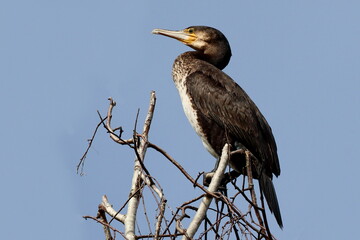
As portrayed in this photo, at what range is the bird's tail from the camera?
5.47 m

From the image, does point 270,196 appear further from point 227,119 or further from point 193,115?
point 193,115

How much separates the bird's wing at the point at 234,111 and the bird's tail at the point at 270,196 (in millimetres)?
193

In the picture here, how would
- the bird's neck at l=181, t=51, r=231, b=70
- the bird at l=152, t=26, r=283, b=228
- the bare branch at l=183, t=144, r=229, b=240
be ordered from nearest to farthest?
the bare branch at l=183, t=144, r=229, b=240 → the bird at l=152, t=26, r=283, b=228 → the bird's neck at l=181, t=51, r=231, b=70

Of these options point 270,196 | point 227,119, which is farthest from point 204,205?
point 227,119

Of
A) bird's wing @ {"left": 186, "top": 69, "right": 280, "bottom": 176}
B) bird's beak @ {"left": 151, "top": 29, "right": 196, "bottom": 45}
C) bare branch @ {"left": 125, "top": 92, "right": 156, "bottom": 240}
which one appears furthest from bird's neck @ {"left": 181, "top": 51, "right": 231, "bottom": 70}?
bare branch @ {"left": 125, "top": 92, "right": 156, "bottom": 240}

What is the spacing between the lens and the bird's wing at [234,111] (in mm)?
5895

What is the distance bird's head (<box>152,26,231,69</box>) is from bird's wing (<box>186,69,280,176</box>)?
70cm

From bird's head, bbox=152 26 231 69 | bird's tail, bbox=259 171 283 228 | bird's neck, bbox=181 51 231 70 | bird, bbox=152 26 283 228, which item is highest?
bird's head, bbox=152 26 231 69

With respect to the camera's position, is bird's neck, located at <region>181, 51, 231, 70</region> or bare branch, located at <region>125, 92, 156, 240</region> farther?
bird's neck, located at <region>181, 51, 231, 70</region>

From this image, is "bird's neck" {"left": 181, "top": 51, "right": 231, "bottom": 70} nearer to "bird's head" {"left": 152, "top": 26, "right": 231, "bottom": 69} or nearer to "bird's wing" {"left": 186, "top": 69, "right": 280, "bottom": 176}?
"bird's head" {"left": 152, "top": 26, "right": 231, "bottom": 69}

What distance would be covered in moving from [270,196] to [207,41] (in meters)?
2.15

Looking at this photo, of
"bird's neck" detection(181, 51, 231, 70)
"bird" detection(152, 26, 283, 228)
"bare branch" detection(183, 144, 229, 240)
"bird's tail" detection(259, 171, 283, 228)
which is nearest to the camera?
"bare branch" detection(183, 144, 229, 240)

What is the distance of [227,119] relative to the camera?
→ 19.8 feet

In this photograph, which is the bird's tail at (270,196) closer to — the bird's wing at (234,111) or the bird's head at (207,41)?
the bird's wing at (234,111)
